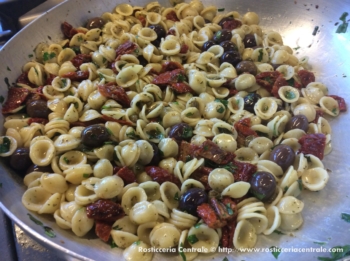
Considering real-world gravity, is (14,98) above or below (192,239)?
above

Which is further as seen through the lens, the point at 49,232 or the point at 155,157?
the point at 155,157

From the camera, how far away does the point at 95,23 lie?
340 centimetres

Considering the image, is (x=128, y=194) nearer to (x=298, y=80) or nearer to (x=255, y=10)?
(x=298, y=80)

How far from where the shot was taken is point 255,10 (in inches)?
150

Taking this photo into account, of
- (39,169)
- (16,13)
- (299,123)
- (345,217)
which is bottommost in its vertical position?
(345,217)

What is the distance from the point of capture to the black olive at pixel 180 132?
2.49 meters

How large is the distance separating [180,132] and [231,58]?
3.28 ft

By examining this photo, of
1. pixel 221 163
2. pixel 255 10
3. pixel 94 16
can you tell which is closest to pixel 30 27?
pixel 94 16

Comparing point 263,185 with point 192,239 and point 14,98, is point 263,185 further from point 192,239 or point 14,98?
point 14,98

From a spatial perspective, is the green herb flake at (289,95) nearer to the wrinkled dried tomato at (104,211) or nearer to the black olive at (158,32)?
the black olive at (158,32)

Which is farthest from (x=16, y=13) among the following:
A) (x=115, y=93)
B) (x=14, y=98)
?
(x=115, y=93)

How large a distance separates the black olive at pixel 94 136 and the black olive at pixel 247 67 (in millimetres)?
1337

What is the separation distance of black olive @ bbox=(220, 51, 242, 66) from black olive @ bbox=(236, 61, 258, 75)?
8cm

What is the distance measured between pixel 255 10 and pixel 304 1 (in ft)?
1.64
